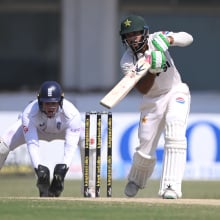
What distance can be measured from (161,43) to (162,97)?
65 cm

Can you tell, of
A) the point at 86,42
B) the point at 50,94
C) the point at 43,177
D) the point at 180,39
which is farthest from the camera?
the point at 86,42

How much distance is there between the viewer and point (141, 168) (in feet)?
37.3

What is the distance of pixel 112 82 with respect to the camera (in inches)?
863

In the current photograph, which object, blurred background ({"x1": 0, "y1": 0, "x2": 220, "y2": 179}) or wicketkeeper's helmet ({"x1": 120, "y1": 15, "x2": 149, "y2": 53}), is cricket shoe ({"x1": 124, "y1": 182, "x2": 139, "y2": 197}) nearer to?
wicketkeeper's helmet ({"x1": 120, "y1": 15, "x2": 149, "y2": 53})

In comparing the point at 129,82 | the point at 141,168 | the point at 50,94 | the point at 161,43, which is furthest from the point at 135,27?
the point at 141,168

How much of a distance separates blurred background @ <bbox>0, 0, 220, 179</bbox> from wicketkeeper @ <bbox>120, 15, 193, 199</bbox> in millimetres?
9705

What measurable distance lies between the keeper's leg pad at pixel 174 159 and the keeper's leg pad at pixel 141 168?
67cm

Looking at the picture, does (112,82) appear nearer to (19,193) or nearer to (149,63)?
(19,193)

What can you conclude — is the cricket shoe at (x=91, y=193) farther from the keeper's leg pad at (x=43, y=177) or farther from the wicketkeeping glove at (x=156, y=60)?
the wicketkeeping glove at (x=156, y=60)

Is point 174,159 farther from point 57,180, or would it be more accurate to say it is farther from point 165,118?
point 57,180

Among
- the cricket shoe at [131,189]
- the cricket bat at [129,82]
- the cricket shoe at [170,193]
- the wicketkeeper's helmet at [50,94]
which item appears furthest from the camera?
the cricket shoe at [131,189]

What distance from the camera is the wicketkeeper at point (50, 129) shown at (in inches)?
438

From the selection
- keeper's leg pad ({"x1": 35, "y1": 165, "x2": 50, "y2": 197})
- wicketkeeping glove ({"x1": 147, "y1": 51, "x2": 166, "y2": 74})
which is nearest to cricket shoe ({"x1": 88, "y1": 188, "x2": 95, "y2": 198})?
keeper's leg pad ({"x1": 35, "y1": 165, "x2": 50, "y2": 197})

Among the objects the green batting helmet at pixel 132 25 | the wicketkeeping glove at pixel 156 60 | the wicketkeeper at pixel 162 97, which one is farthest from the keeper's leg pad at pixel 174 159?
the green batting helmet at pixel 132 25
